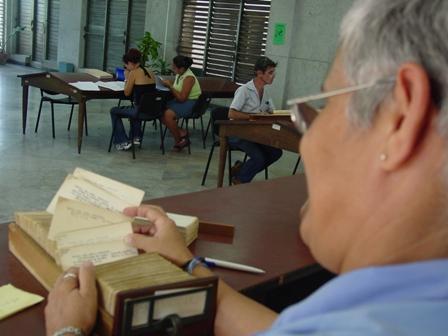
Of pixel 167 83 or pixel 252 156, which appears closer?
pixel 252 156

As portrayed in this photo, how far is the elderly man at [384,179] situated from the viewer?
1.74 ft

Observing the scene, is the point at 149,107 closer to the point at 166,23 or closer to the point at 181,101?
the point at 181,101

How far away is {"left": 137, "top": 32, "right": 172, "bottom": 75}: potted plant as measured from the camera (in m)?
9.14

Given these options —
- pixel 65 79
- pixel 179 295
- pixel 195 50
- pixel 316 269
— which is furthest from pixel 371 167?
pixel 195 50

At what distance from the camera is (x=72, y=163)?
539cm

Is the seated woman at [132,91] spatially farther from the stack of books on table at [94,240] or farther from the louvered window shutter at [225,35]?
the stack of books on table at [94,240]

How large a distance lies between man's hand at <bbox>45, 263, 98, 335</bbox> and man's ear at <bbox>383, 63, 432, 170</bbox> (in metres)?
0.64

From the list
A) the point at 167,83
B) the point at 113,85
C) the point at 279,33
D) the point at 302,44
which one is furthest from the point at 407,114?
the point at 279,33

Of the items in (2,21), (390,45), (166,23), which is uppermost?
(166,23)

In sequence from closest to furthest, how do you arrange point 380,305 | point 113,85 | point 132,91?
point 380,305 → point 132,91 → point 113,85

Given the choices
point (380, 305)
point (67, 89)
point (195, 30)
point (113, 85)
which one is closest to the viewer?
point (380, 305)

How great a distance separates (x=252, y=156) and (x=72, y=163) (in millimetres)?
1849

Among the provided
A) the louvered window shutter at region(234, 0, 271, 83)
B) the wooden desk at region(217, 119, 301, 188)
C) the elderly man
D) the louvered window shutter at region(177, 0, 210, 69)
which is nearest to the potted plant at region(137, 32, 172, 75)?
the louvered window shutter at region(177, 0, 210, 69)

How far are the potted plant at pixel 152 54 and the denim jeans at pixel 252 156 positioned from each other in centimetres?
467
